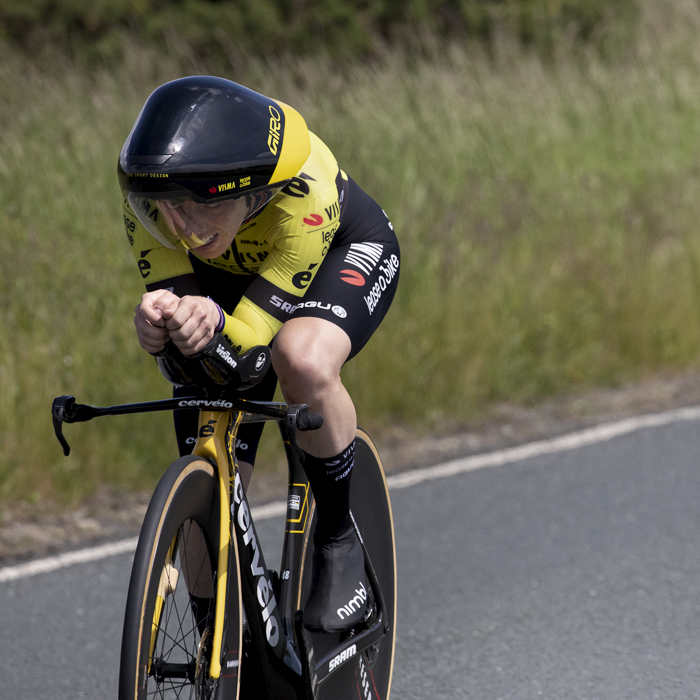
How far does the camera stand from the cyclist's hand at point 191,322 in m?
1.96

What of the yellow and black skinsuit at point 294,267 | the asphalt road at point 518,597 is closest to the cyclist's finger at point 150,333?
the yellow and black skinsuit at point 294,267

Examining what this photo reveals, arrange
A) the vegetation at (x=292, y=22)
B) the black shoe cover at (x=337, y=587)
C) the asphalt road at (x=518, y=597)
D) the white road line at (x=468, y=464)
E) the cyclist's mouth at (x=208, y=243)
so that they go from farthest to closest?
the vegetation at (x=292, y=22) < the white road line at (x=468, y=464) < the asphalt road at (x=518, y=597) < the black shoe cover at (x=337, y=587) < the cyclist's mouth at (x=208, y=243)

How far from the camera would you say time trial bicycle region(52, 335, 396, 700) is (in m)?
1.96

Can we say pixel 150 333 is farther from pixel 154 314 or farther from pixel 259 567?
pixel 259 567

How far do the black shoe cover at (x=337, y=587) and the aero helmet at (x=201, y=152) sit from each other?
3.20 feet

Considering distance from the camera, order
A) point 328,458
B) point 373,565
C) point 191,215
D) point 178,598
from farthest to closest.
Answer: point 373,565 < point 328,458 < point 178,598 < point 191,215

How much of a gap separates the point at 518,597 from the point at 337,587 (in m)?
1.48

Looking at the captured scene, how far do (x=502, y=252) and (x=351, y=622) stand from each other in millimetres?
4952

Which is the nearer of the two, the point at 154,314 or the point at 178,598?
the point at 154,314

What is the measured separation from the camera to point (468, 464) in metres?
5.31

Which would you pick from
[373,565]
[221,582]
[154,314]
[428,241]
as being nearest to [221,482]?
[221,582]

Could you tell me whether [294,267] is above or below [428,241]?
above

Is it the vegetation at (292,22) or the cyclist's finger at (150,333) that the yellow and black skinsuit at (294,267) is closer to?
the cyclist's finger at (150,333)

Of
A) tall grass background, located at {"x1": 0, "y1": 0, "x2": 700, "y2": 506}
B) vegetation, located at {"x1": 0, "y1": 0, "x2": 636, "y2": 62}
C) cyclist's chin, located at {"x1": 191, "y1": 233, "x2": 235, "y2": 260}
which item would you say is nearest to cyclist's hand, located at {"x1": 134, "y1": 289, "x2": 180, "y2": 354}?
cyclist's chin, located at {"x1": 191, "y1": 233, "x2": 235, "y2": 260}
